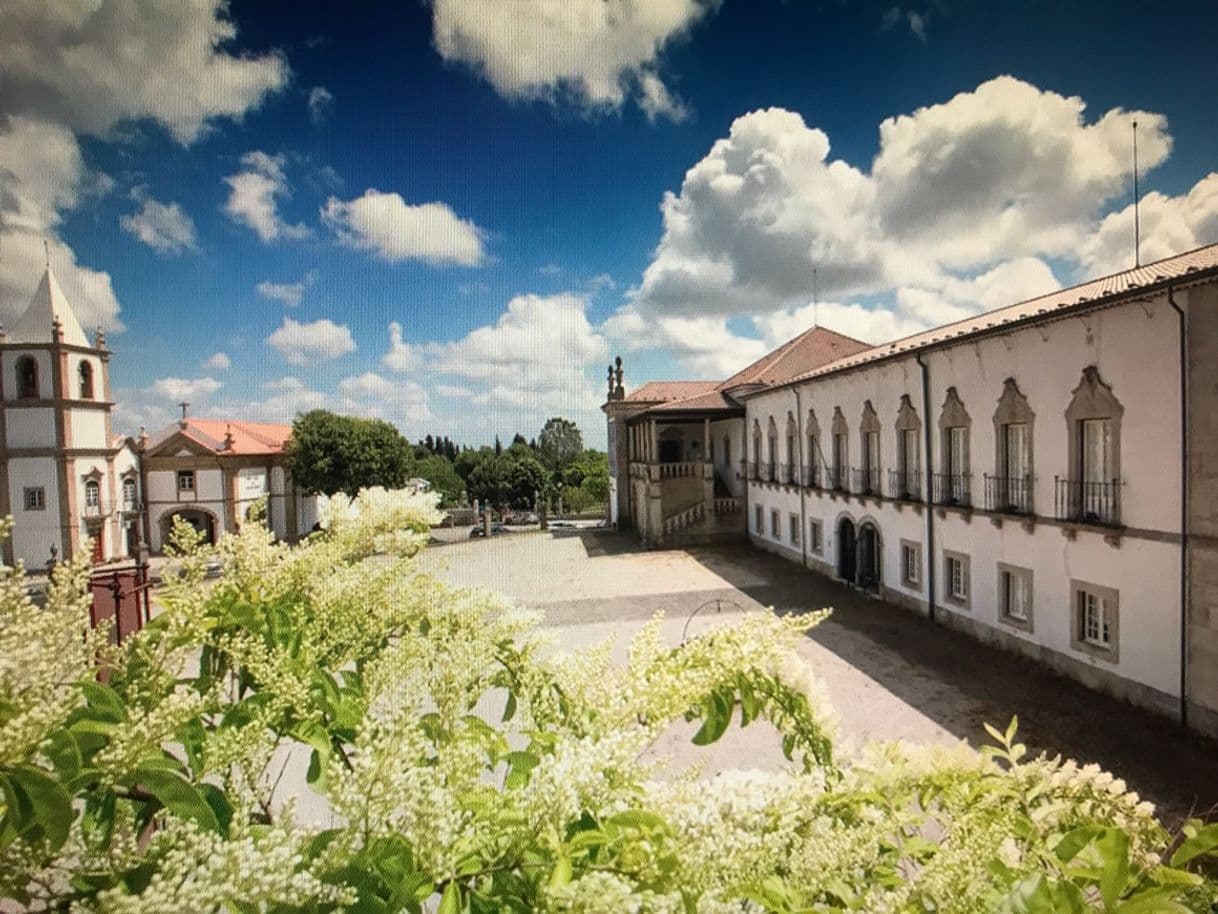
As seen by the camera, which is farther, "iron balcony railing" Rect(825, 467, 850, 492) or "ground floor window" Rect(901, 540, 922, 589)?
"iron balcony railing" Rect(825, 467, 850, 492)

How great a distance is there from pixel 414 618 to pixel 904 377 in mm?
18184

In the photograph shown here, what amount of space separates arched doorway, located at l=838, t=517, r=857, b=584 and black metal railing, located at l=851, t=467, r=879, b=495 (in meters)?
1.38

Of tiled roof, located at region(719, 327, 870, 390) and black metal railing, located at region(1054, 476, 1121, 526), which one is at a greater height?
tiled roof, located at region(719, 327, 870, 390)

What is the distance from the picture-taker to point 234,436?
39.5 metres

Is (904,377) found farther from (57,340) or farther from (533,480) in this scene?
(533,480)

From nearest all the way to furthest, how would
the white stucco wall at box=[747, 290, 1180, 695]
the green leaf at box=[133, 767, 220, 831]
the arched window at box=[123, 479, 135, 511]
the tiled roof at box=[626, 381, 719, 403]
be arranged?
the green leaf at box=[133, 767, 220, 831]
the white stucco wall at box=[747, 290, 1180, 695]
the arched window at box=[123, 479, 135, 511]
the tiled roof at box=[626, 381, 719, 403]

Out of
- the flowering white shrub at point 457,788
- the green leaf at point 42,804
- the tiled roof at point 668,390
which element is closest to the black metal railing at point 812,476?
the tiled roof at point 668,390

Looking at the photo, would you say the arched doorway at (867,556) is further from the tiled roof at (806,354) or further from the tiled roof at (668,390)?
the tiled roof at (668,390)

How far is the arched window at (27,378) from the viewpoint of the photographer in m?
29.8

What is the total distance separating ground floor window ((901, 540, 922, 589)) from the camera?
56.5ft

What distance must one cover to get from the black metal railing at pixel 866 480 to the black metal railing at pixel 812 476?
106 inches

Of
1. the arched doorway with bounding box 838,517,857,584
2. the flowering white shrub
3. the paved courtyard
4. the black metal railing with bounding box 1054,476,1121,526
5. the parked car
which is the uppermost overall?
the flowering white shrub

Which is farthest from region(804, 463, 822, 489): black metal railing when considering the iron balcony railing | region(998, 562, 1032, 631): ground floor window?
region(998, 562, 1032, 631): ground floor window

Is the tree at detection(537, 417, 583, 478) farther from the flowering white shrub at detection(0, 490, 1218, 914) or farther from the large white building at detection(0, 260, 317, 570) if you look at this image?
the flowering white shrub at detection(0, 490, 1218, 914)
